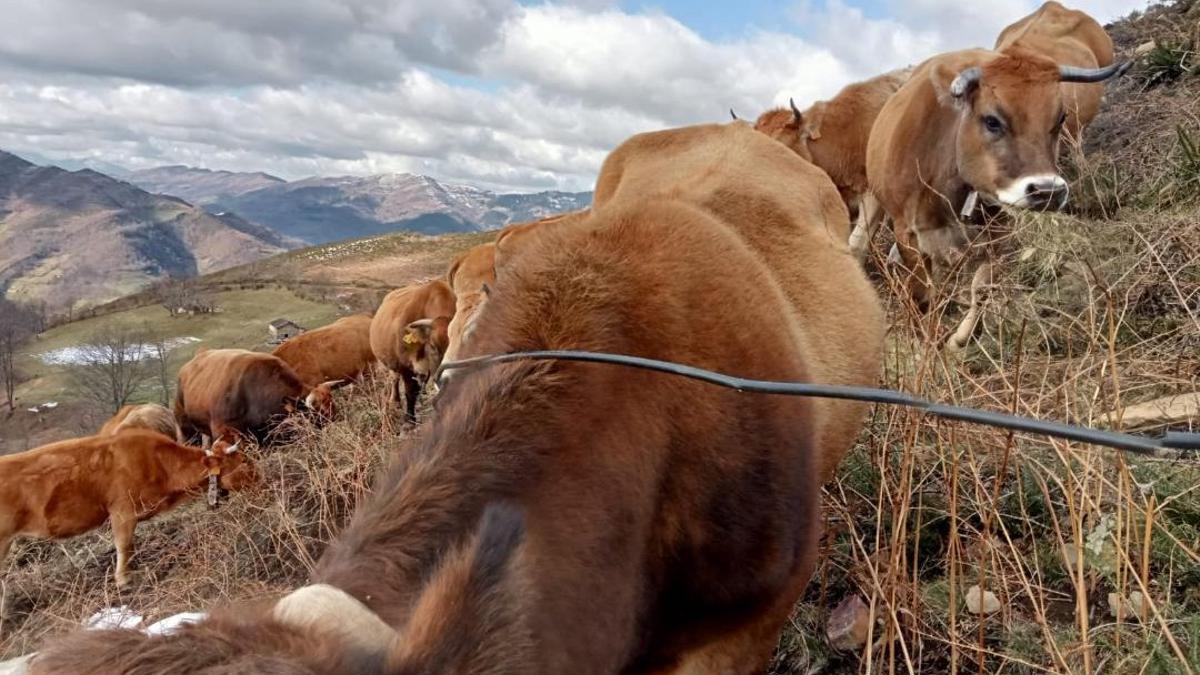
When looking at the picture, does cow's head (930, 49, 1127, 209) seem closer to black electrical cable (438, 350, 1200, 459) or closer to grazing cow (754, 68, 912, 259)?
grazing cow (754, 68, 912, 259)

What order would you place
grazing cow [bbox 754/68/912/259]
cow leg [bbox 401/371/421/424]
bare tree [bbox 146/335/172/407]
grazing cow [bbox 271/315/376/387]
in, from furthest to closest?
bare tree [bbox 146/335/172/407], grazing cow [bbox 271/315/376/387], cow leg [bbox 401/371/421/424], grazing cow [bbox 754/68/912/259]

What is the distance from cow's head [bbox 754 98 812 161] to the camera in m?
11.4

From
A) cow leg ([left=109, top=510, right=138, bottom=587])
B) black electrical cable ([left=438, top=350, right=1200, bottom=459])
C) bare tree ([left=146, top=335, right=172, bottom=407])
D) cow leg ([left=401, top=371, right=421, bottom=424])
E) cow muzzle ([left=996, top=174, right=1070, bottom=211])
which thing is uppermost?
cow muzzle ([left=996, top=174, right=1070, bottom=211])

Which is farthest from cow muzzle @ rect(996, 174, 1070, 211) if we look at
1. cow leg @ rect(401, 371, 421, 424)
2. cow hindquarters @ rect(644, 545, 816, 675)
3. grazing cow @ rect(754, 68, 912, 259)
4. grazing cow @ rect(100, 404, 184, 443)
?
grazing cow @ rect(100, 404, 184, 443)

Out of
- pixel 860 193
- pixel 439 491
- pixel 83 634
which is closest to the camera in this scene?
pixel 83 634

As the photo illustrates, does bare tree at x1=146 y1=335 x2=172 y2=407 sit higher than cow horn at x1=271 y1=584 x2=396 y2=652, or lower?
lower

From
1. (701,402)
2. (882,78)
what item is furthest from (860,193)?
(701,402)

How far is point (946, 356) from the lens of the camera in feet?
13.9

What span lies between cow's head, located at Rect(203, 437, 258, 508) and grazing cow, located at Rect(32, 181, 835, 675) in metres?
7.22

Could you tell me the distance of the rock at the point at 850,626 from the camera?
4145 millimetres

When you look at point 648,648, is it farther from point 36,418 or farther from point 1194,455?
point 36,418

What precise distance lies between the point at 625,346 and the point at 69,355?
82.7m

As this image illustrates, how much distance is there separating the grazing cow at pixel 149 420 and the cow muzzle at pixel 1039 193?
42.3 ft

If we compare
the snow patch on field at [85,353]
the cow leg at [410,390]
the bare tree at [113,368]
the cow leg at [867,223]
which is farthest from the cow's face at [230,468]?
the snow patch on field at [85,353]
